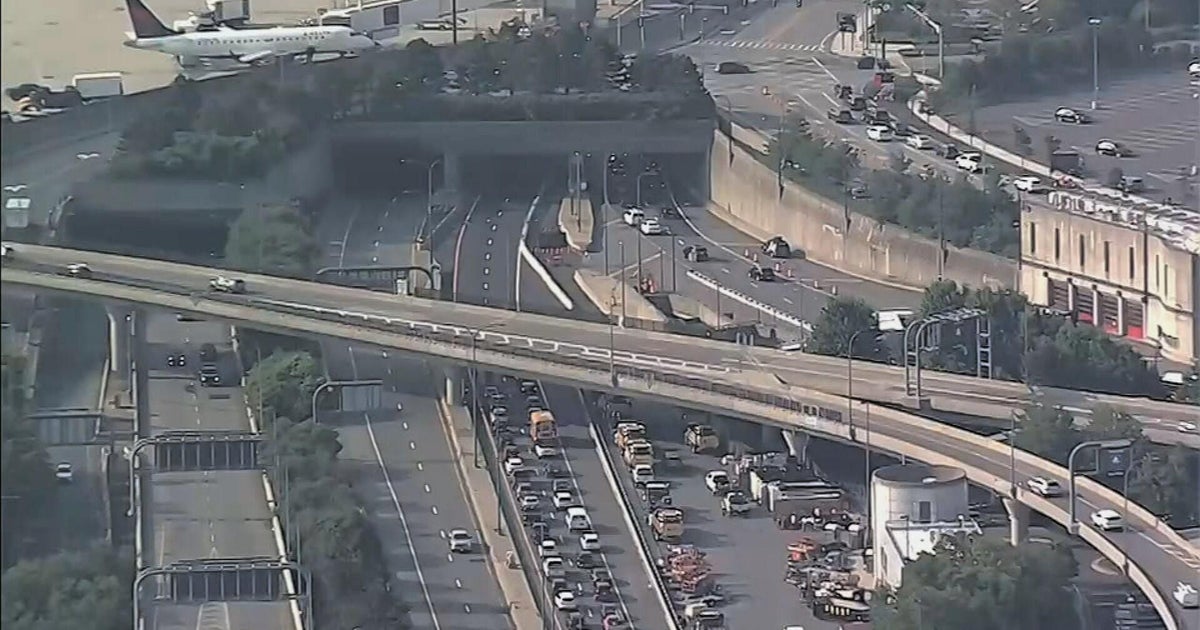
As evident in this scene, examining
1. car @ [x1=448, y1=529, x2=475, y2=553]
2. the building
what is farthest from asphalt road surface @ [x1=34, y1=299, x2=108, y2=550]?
the building

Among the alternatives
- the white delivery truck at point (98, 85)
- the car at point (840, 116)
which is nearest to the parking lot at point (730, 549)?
the white delivery truck at point (98, 85)

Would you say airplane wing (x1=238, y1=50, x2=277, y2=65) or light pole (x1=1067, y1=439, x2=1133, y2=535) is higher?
airplane wing (x1=238, y1=50, x2=277, y2=65)

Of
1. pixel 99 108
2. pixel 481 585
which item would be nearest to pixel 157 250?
pixel 99 108

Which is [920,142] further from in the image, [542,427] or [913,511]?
[913,511]

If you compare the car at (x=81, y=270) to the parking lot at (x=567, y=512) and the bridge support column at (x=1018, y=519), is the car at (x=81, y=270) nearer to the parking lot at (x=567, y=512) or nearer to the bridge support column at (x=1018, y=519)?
the parking lot at (x=567, y=512)

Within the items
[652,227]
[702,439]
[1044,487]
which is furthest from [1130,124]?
[1044,487]

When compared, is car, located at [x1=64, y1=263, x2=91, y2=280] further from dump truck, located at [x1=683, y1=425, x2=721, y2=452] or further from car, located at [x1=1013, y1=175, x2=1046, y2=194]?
car, located at [x1=1013, y1=175, x2=1046, y2=194]
